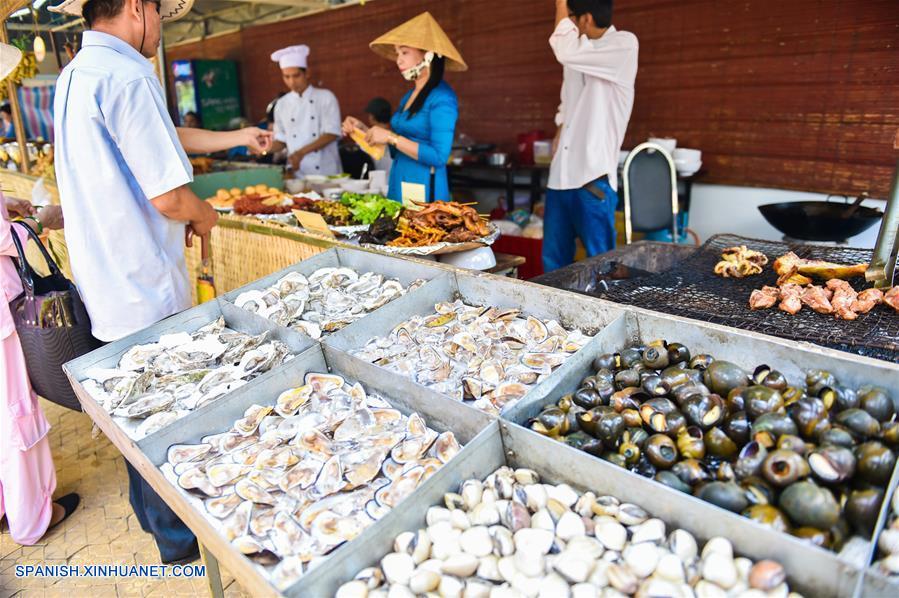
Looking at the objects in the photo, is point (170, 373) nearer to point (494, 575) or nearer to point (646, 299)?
point (494, 575)

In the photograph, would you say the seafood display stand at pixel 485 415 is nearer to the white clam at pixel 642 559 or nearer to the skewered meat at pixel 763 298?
the white clam at pixel 642 559

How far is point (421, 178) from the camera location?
3.87 metres

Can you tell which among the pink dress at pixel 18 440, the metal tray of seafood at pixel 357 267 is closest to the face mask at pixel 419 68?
the metal tray of seafood at pixel 357 267

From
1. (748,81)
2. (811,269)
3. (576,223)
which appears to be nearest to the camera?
(811,269)

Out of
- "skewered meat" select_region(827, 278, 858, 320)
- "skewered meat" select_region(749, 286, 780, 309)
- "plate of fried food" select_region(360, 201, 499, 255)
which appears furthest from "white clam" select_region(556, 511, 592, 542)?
"plate of fried food" select_region(360, 201, 499, 255)

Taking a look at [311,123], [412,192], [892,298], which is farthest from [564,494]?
[311,123]

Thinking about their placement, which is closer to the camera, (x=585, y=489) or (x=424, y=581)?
(x=424, y=581)

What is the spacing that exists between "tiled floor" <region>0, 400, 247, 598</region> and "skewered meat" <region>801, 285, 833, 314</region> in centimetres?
264

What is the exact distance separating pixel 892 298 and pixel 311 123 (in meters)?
5.21

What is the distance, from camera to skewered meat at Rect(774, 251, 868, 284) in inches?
97.9

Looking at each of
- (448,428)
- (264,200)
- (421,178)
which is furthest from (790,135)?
(448,428)

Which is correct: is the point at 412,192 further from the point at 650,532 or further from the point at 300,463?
the point at 650,532

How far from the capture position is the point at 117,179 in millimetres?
2176

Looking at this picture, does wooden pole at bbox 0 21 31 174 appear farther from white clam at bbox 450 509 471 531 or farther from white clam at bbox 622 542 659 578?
white clam at bbox 622 542 659 578
